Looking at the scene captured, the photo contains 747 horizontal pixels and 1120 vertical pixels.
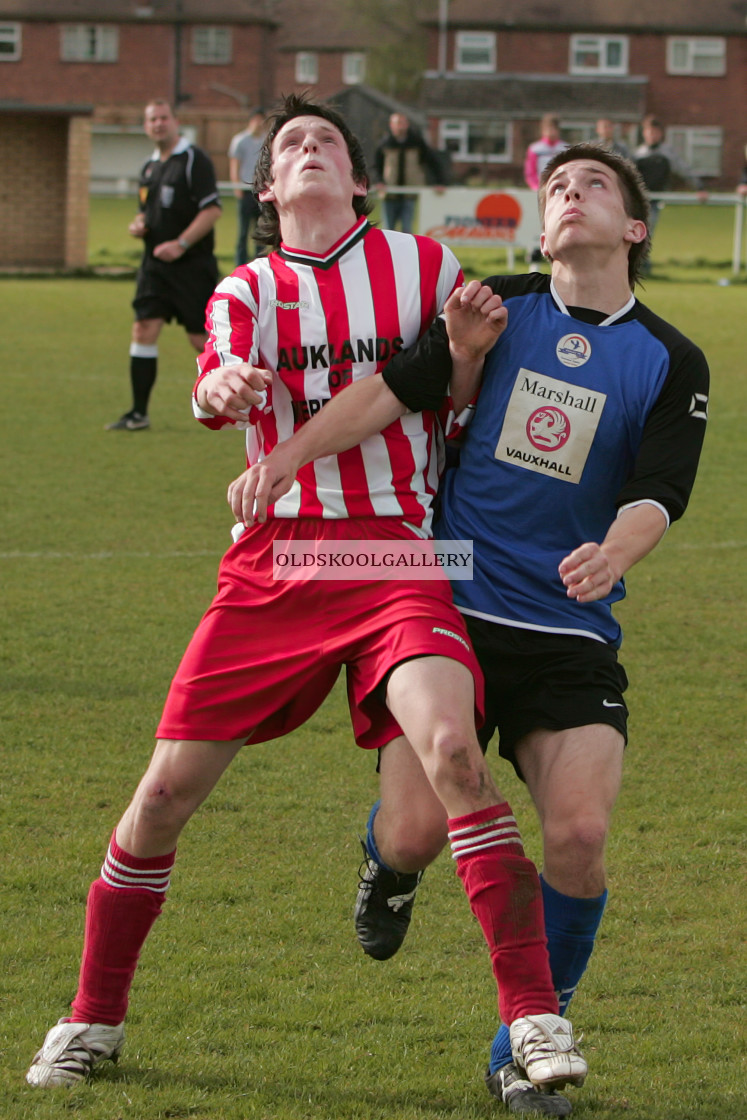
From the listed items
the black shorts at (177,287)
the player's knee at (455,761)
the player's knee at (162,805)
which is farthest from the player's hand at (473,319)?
the black shorts at (177,287)

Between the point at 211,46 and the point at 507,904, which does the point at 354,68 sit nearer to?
the point at 211,46

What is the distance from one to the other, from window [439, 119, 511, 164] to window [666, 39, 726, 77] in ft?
23.9

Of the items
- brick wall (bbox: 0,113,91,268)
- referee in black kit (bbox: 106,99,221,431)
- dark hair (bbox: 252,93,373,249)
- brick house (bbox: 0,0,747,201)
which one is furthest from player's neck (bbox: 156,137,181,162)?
brick house (bbox: 0,0,747,201)

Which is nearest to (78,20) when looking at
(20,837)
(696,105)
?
(696,105)

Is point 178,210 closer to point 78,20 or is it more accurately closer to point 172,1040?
point 172,1040

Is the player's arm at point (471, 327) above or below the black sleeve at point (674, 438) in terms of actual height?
above

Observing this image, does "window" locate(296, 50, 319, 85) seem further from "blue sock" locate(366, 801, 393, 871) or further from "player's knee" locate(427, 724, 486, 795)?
"player's knee" locate(427, 724, 486, 795)

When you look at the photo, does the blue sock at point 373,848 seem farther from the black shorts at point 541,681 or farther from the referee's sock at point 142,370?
the referee's sock at point 142,370

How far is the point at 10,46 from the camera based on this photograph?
60.8 metres

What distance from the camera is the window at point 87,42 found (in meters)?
60.5

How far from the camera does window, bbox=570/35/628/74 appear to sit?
58.9 meters

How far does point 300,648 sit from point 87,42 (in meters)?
62.8

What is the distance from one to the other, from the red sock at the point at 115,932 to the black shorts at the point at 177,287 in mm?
7956

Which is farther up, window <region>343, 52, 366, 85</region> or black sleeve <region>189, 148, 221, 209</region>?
window <region>343, 52, 366, 85</region>
